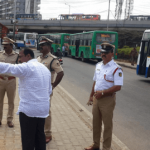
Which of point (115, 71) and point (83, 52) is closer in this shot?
point (115, 71)

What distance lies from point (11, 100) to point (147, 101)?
551 cm

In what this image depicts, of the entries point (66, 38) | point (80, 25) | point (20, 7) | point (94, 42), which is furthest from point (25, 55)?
point (20, 7)

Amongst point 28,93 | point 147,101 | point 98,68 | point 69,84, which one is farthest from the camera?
point 69,84

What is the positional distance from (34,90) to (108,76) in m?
1.40

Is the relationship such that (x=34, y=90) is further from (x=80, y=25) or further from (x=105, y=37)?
(x=80, y=25)

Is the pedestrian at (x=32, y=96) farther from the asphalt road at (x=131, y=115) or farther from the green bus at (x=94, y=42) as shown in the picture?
the green bus at (x=94, y=42)

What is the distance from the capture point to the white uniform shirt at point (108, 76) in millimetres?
4094

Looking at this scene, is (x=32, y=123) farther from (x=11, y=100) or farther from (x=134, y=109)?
(x=134, y=109)

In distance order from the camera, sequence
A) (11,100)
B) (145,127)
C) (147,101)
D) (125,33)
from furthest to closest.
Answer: (125,33) < (147,101) < (145,127) < (11,100)

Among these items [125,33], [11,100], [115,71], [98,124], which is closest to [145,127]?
[98,124]

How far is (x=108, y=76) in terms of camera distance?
4141 mm

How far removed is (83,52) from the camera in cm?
2742

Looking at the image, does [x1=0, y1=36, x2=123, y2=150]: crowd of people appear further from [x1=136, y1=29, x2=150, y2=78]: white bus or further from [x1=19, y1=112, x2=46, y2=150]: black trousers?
[x1=136, y1=29, x2=150, y2=78]: white bus

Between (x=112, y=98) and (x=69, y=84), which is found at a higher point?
(x=112, y=98)
